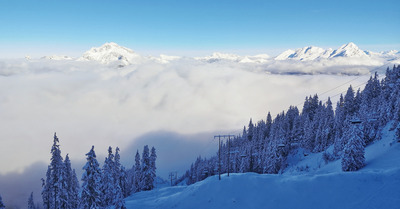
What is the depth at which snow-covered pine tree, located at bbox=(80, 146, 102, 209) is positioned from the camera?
104 ft

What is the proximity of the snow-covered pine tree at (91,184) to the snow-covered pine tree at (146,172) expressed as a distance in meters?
31.1

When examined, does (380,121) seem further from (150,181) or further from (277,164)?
(150,181)

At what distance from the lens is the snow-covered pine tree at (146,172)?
63312 mm

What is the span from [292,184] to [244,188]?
7117 mm

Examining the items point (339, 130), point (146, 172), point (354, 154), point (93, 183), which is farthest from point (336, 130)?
point (93, 183)

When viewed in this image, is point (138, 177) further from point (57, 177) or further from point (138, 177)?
point (57, 177)

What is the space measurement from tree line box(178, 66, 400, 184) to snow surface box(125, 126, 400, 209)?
804 centimetres

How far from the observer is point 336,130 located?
226 feet

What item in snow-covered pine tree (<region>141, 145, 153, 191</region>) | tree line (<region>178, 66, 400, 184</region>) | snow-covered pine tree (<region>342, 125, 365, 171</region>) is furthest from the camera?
snow-covered pine tree (<region>141, 145, 153, 191</region>)

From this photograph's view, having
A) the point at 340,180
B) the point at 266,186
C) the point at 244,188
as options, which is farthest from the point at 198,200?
the point at 340,180

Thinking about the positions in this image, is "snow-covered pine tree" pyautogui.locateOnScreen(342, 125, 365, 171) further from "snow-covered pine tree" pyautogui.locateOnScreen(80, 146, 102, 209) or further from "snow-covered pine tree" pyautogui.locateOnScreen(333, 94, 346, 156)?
"snow-covered pine tree" pyautogui.locateOnScreen(80, 146, 102, 209)

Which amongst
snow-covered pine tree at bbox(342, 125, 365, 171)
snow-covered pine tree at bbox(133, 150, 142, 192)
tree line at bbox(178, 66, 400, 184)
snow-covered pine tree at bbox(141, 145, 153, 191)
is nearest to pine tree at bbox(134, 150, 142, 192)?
snow-covered pine tree at bbox(133, 150, 142, 192)

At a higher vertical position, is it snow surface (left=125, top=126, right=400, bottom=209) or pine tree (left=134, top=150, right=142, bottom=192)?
snow surface (left=125, top=126, right=400, bottom=209)

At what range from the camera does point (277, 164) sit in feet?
218
